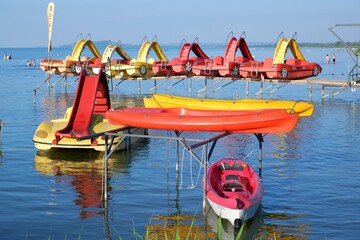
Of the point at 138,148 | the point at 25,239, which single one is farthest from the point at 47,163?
the point at 25,239

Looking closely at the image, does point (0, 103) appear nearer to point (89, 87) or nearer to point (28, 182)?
point (89, 87)

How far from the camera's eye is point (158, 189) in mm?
19094

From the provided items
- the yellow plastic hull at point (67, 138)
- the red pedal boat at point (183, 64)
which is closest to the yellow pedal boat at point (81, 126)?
the yellow plastic hull at point (67, 138)

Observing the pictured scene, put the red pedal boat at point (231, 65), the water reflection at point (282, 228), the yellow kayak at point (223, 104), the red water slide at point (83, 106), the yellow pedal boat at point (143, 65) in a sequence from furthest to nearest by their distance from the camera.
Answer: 1. the yellow pedal boat at point (143, 65)
2. the red pedal boat at point (231, 65)
3. the red water slide at point (83, 106)
4. the yellow kayak at point (223, 104)
5. the water reflection at point (282, 228)

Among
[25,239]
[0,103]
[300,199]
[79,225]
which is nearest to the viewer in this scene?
[25,239]

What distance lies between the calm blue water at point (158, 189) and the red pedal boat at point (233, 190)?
0.61 m

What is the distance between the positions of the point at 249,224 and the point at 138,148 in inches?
447

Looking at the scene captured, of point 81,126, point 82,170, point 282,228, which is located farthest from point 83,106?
point 282,228

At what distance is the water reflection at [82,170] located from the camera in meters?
17.4

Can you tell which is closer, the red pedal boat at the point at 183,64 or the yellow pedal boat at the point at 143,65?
the red pedal boat at the point at 183,64

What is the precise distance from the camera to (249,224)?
15.4 metres

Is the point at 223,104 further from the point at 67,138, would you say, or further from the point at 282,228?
the point at 282,228

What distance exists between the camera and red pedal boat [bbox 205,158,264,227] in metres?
14.4

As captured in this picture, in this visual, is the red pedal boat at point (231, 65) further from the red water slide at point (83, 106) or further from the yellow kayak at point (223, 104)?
the yellow kayak at point (223, 104)
